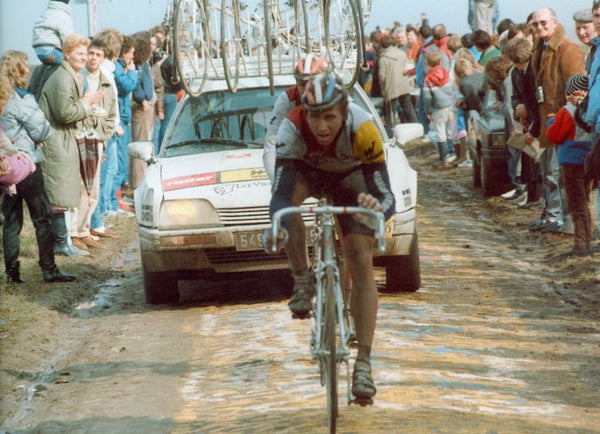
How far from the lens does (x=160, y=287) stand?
11.1 meters

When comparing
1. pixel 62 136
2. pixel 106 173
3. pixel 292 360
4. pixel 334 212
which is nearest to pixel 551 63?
pixel 62 136

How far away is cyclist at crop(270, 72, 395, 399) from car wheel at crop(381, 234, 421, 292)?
3752 millimetres

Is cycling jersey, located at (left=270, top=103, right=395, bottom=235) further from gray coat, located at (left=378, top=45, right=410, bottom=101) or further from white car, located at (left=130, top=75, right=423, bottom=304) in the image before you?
gray coat, located at (left=378, top=45, right=410, bottom=101)

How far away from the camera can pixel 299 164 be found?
23.3ft

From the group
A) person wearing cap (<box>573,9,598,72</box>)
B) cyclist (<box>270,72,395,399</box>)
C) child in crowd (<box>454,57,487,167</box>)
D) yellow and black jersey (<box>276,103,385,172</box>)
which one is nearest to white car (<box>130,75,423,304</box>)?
person wearing cap (<box>573,9,598,72</box>)

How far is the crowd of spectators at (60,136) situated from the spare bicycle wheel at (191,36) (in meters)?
0.43

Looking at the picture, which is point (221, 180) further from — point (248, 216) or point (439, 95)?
point (439, 95)

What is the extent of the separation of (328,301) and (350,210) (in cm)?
50

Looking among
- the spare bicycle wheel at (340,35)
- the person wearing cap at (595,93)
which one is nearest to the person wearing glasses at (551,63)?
the person wearing cap at (595,93)

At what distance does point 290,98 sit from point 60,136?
17.5 ft

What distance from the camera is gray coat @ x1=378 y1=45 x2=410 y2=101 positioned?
26766 mm

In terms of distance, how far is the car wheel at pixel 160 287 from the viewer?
11.0m

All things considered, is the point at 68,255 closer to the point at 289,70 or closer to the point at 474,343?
the point at 289,70

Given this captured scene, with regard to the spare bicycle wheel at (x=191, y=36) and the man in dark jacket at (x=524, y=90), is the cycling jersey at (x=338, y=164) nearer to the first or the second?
the spare bicycle wheel at (x=191, y=36)
